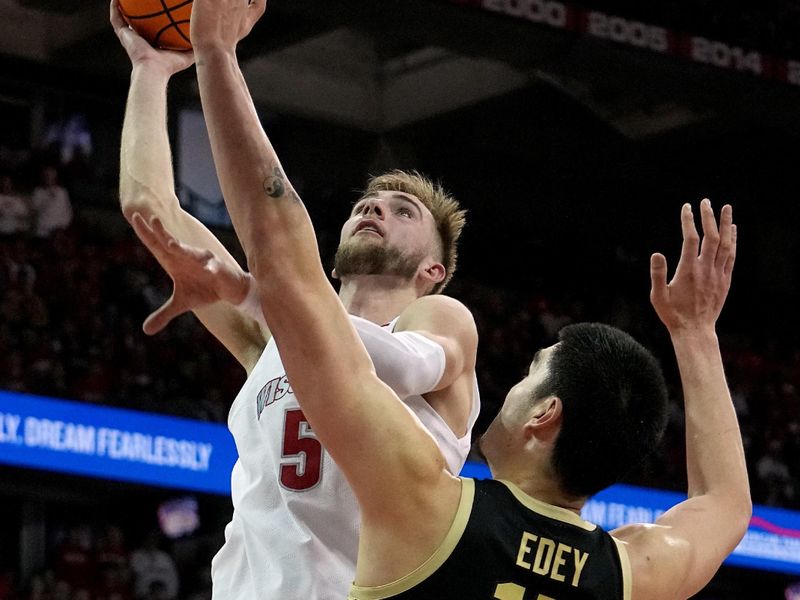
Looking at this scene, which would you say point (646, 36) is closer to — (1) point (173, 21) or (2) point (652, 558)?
(1) point (173, 21)

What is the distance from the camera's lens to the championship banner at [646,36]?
1505 cm

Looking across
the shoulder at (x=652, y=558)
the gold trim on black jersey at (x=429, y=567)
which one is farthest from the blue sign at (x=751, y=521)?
the gold trim on black jersey at (x=429, y=567)

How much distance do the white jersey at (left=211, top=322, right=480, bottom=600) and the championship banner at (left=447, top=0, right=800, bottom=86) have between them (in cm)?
1227

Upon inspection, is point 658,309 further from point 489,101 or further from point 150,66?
point 489,101

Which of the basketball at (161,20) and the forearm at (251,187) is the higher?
the basketball at (161,20)

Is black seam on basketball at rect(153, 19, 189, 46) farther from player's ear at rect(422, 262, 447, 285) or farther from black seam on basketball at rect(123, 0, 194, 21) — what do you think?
player's ear at rect(422, 262, 447, 285)

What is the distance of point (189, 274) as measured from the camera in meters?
2.09

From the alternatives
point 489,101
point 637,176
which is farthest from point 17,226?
point 637,176

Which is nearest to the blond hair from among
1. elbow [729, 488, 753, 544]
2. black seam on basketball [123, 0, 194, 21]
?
black seam on basketball [123, 0, 194, 21]

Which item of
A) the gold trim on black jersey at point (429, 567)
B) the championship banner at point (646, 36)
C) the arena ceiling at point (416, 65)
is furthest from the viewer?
the arena ceiling at point (416, 65)

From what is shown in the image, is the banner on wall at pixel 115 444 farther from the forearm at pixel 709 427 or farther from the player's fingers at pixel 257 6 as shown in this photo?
the player's fingers at pixel 257 6

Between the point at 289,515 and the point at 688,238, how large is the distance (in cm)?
107

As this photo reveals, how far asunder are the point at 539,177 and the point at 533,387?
17.0 metres

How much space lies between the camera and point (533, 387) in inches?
93.1
